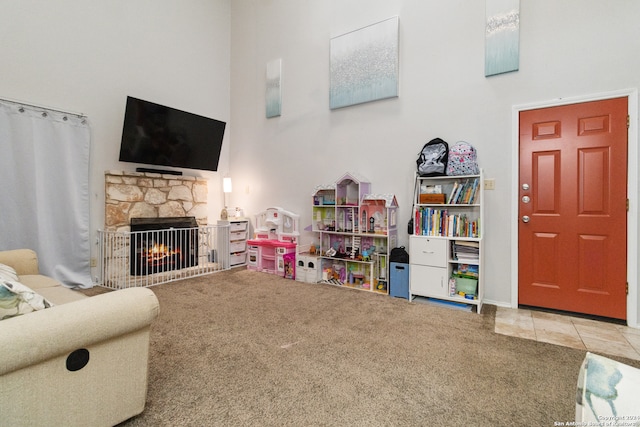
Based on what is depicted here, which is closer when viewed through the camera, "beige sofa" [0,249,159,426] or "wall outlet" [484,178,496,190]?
"beige sofa" [0,249,159,426]

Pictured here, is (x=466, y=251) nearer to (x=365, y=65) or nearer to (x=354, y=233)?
(x=354, y=233)

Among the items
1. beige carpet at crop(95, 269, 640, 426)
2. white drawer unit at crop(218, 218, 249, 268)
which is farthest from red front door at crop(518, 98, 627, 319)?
white drawer unit at crop(218, 218, 249, 268)

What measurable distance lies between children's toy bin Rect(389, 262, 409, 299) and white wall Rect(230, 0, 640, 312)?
1.71ft

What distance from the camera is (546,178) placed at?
2.82 meters

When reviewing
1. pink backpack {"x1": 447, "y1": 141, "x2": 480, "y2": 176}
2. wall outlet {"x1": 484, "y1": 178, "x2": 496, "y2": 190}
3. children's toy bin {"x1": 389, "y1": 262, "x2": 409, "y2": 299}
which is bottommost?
children's toy bin {"x1": 389, "y1": 262, "x2": 409, "y2": 299}

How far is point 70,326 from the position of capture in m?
1.10

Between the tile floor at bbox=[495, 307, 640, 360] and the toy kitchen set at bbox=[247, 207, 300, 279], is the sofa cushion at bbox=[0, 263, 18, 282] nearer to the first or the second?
the toy kitchen set at bbox=[247, 207, 300, 279]

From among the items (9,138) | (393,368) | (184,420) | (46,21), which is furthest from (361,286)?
(46,21)

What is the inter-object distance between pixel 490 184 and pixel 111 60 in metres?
4.64

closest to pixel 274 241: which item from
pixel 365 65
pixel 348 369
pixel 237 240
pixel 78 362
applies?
pixel 237 240

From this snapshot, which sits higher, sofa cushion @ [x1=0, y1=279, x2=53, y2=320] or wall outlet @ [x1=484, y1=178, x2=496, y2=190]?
wall outlet @ [x1=484, y1=178, x2=496, y2=190]

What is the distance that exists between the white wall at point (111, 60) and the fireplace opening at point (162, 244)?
457 millimetres

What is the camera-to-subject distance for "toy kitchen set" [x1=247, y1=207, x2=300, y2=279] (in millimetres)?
4219

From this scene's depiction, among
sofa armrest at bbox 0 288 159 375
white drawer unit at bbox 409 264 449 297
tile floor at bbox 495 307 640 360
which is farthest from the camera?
white drawer unit at bbox 409 264 449 297
